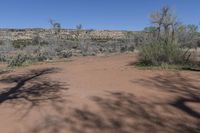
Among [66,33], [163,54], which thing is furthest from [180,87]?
[66,33]

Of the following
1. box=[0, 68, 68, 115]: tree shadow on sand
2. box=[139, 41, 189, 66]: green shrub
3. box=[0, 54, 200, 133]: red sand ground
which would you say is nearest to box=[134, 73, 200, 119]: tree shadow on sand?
box=[0, 54, 200, 133]: red sand ground

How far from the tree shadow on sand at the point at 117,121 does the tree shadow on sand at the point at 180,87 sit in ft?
1.60

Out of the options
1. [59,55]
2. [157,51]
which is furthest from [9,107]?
[59,55]

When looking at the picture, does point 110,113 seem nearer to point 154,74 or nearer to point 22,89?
point 22,89

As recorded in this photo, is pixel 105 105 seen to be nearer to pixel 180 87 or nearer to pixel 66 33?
pixel 180 87

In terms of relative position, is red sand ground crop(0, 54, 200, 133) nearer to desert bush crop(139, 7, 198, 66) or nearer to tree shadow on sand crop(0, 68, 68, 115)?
tree shadow on sand crop(0, 68, 68, 115)

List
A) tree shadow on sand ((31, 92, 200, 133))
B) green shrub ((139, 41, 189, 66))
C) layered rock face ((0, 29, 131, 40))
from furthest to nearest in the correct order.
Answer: layered rock face ((0, 29, 131, 40)) < green shrub ((139, 41, 189, 66)) < tree shadow on sand ((31, 92, 200, 133))

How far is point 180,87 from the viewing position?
9562mm

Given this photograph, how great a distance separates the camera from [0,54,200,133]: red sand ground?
658 centimetres

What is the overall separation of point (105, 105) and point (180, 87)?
99.1 inches

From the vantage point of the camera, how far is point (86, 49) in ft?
111

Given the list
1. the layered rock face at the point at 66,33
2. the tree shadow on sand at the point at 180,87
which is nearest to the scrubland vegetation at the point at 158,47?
the tree shadow on sand at the point at 180,87

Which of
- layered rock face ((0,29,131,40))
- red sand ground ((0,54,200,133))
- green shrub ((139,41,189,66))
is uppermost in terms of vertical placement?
green shrub ((139,41,189,66))

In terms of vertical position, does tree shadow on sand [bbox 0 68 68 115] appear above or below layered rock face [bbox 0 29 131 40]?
above
